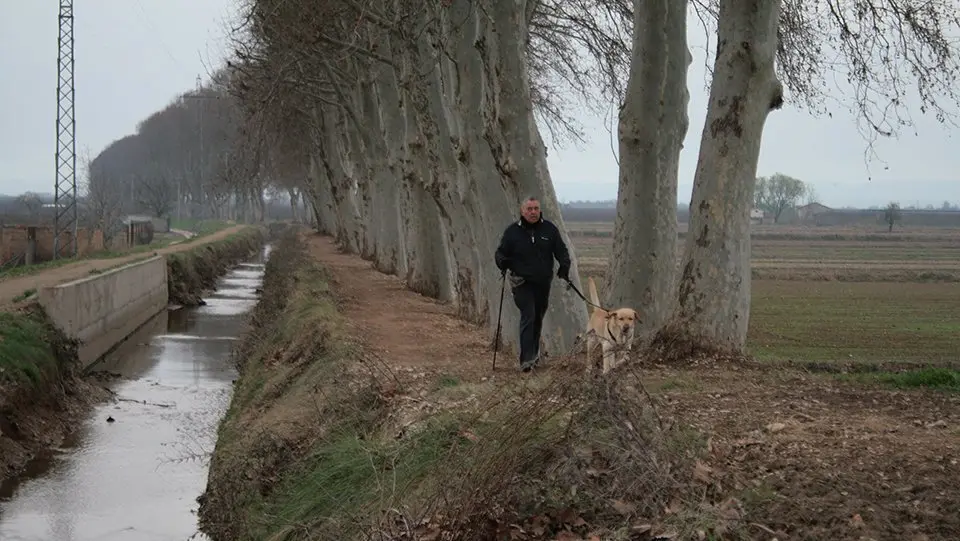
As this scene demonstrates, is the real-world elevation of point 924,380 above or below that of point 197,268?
above

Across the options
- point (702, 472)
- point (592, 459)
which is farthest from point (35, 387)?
point (702, 472)

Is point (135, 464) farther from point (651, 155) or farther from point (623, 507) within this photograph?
point (623, 507)

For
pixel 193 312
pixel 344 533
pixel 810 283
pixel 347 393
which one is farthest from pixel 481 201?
pixel 810 283

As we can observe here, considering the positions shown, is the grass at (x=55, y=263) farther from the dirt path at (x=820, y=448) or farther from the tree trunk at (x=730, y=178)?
the tree trunk at (x=730, y=178)

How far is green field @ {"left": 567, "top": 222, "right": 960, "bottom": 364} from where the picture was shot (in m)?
24.1

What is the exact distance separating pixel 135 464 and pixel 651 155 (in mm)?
8499

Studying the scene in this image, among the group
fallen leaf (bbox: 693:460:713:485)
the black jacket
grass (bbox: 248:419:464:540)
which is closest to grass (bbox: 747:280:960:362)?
the black jacket

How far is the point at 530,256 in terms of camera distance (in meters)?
13.2

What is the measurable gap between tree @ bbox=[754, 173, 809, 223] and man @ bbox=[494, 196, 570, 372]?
14418 cm

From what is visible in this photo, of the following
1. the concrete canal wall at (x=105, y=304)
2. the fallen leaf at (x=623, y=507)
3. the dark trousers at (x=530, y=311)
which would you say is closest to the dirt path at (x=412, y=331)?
the dark trousers at (x=530, y=311)

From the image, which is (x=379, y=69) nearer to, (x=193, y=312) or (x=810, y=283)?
(x=193, y=312)

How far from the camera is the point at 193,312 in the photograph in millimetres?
39344

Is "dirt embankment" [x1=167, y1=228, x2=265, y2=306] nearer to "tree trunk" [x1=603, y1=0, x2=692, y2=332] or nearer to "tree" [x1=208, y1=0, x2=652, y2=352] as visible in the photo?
"tree" [x1=208, y1=0, x2=652, y2=352]

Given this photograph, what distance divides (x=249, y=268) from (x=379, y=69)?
122 ft
